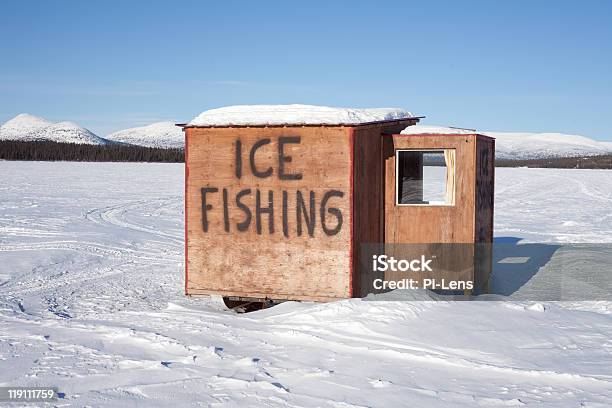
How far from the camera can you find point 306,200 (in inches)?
409

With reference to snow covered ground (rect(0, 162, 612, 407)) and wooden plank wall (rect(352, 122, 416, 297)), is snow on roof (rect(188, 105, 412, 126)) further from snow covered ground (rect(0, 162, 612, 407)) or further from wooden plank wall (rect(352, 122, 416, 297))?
snow covered ground (rect(0, 162, 612, 407))

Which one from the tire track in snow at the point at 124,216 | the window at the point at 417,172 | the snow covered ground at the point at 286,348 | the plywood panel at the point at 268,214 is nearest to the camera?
the snow covered ground at the point at 286,348

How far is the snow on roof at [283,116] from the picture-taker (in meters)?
10.3

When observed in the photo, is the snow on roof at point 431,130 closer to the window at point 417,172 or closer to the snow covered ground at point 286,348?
the window at point 417,172

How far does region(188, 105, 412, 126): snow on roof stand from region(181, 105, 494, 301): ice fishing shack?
0.02 metres

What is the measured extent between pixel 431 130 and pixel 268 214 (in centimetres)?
333

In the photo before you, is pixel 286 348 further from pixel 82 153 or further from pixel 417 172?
pixel 82 153

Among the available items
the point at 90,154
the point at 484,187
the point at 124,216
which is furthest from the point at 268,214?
the point at 90,154

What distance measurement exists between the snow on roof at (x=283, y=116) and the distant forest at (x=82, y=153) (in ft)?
341

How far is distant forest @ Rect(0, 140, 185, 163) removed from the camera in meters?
115

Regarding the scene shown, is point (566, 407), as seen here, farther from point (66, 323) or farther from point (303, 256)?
point (66, 323)

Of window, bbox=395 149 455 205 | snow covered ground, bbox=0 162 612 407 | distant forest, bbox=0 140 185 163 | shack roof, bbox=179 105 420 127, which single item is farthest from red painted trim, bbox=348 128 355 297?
distant forest, bbox=0 140 185 163

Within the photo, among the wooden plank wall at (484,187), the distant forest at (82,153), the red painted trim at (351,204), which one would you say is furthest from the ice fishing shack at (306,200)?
the distant forest at (82,153)

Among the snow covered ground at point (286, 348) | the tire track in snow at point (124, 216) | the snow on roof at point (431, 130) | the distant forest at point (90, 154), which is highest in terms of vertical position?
the distant forest at point (90, 154)
